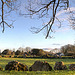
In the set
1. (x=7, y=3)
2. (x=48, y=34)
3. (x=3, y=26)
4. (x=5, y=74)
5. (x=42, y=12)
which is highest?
(x=7, y=3)

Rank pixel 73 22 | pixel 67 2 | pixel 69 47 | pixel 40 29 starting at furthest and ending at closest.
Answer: pixel 69 47 → pixel 73 22 → pixel 40 29 → pixel 67 2

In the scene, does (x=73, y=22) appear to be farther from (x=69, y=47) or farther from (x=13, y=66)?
(x=69, y=47)

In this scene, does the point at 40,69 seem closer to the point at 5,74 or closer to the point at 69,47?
the point at 5,74

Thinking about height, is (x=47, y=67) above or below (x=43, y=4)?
below

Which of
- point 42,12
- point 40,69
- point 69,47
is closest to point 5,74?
point 40,69

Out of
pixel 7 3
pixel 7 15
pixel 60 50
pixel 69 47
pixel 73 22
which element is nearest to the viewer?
pixel 7 3

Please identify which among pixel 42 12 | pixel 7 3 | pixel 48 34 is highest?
pixel 7 3

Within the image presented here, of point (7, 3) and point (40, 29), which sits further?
point (7, 3)

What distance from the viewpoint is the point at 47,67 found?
727 cm

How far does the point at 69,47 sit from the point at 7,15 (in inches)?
1614

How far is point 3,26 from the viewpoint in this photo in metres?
8.00

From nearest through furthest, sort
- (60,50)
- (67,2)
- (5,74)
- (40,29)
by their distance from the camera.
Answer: (5,74) → (67,2) → (40,29) → (60,50)

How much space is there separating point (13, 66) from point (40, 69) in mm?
1618

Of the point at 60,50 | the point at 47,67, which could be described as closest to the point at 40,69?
the point at 47,67
